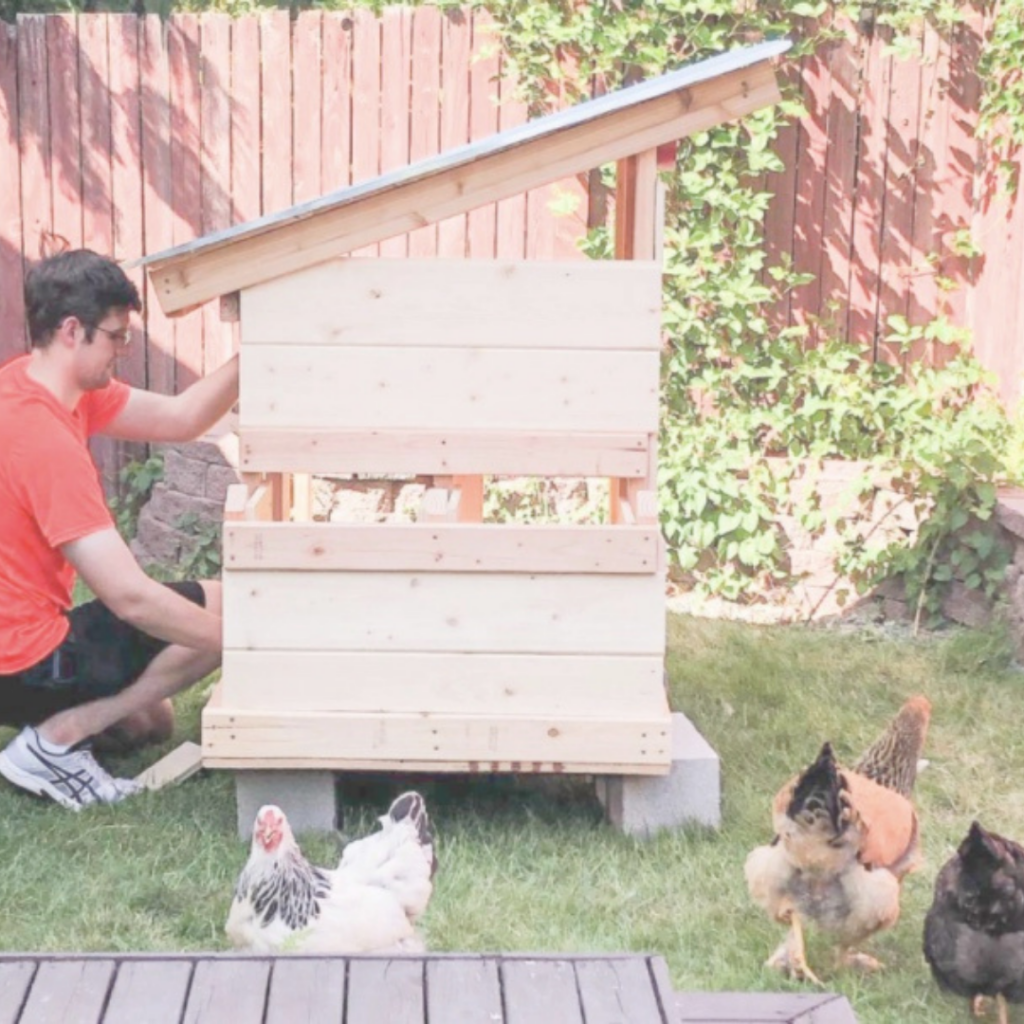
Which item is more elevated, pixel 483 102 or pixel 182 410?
pixel 483 102

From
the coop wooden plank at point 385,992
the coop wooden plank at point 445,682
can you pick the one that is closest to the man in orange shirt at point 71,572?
the coop wooden plank at point 445,682

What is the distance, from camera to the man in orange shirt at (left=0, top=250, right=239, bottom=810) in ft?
13.7

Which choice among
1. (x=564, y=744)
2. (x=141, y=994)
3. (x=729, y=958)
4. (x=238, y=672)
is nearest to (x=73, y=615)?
(x=238, y=672)

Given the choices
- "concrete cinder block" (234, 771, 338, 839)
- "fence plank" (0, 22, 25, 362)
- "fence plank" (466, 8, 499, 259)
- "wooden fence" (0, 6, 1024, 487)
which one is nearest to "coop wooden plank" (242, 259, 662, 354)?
"concrete cinder block" (234, 771, 338, 839)

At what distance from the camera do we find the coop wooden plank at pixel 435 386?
4.16 metres

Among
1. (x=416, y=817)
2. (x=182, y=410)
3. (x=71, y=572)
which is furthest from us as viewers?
(x=182, y=410)

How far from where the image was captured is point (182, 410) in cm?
473

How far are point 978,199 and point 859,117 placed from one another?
61cm

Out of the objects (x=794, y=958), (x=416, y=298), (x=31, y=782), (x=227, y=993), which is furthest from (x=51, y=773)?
(x=227, y=993)

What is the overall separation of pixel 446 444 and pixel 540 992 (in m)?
2.24

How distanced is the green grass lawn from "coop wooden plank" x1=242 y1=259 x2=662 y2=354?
4.21ft

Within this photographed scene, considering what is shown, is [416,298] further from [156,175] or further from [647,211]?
[156,175]

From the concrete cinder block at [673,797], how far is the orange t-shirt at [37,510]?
1517mm

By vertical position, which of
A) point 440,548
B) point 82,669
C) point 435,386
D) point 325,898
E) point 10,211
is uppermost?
point 10,211
